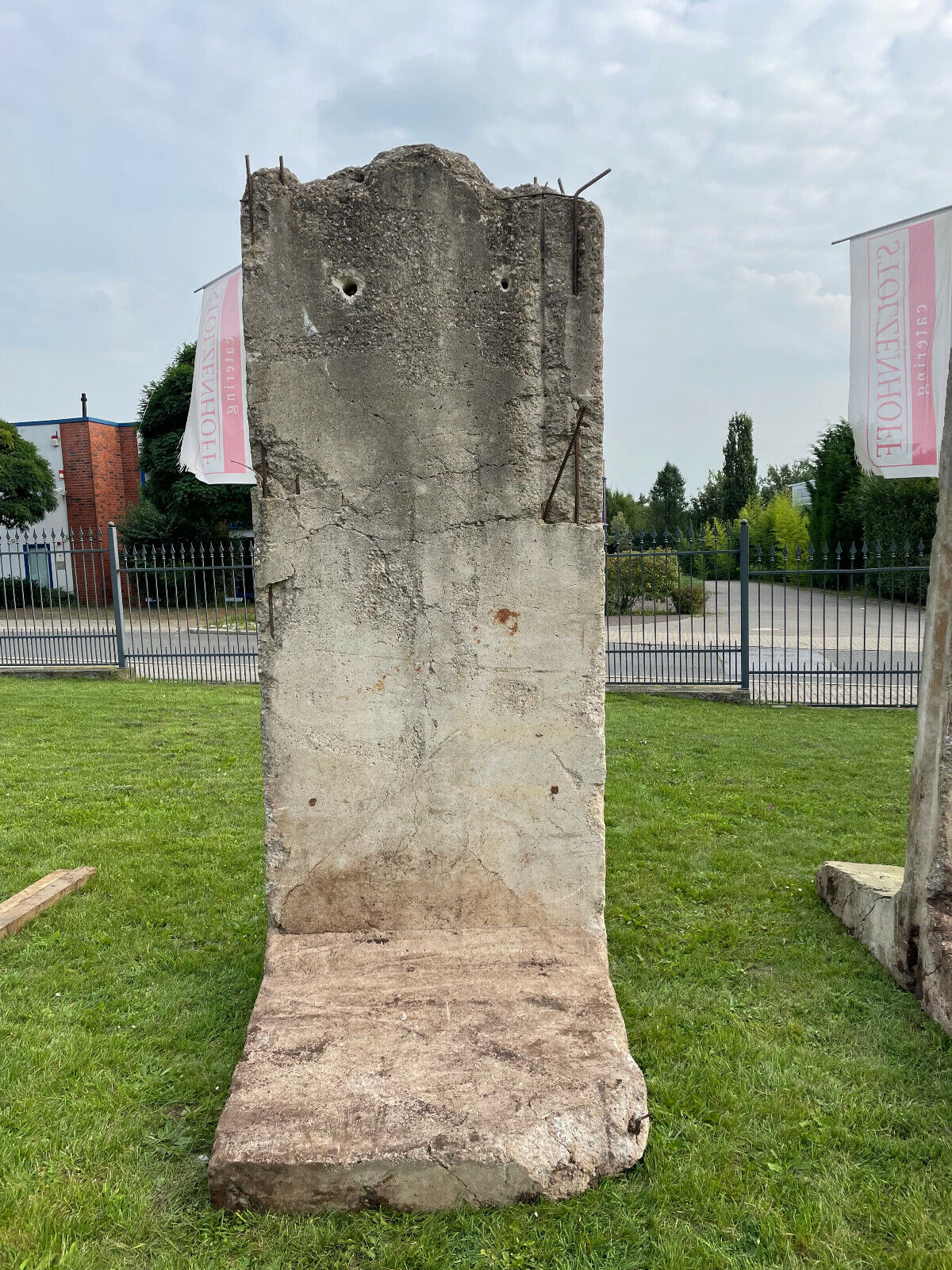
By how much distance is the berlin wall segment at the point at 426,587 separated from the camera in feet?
9.76

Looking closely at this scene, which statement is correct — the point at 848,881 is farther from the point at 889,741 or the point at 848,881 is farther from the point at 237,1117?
the point at 889,741

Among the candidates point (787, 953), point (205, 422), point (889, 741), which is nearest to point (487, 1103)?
point (787, 953)

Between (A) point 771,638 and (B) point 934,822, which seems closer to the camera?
(B) point 934,822

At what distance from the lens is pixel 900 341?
894 centimetres

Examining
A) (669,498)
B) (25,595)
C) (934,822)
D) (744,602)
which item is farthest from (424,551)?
(669,498)

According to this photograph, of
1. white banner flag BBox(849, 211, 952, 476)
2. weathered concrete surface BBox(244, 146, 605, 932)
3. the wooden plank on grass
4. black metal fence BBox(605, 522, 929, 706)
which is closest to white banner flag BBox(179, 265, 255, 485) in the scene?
black metal fence BBox(605, 522, 929, 706)

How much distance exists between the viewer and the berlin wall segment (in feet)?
9.76

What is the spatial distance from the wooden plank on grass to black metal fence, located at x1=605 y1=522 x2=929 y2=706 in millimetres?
3638

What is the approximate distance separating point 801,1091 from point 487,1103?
1.07m

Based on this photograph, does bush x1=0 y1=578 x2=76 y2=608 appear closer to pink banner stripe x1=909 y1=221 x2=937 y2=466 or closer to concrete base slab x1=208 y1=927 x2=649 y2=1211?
concrete base slab x1=208 y1=927 x2=649 y2=1211

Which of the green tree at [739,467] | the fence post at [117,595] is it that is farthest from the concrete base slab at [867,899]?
the green tree at [739,467]

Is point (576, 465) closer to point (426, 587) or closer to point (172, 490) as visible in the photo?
point (426, 587)

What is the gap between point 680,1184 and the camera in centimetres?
230

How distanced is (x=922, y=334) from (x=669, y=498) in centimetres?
4045
